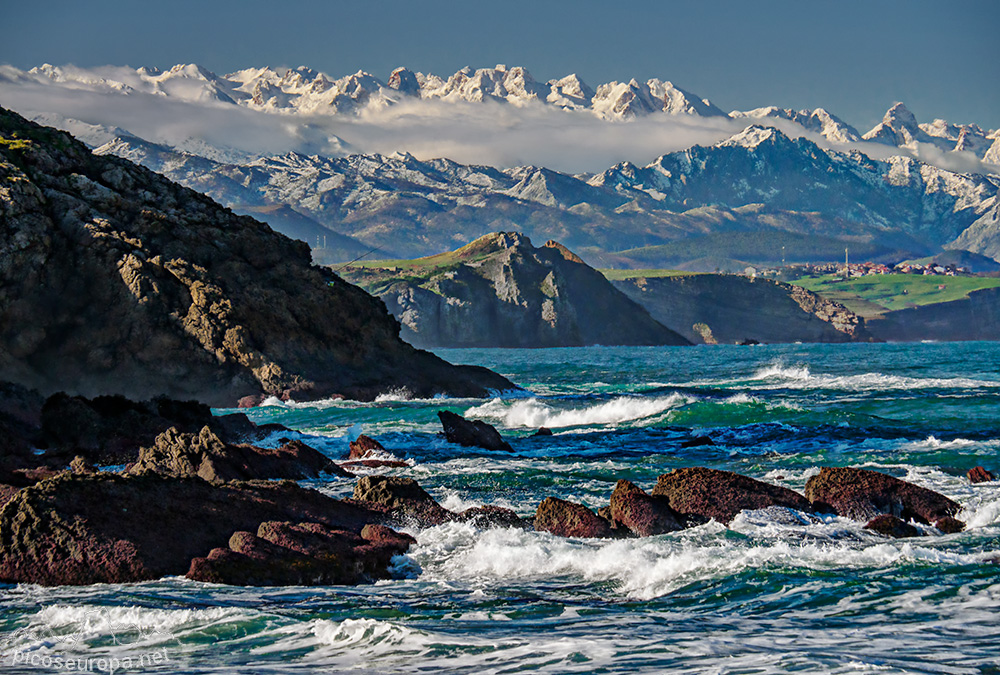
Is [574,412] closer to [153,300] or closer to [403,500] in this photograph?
[153,300]

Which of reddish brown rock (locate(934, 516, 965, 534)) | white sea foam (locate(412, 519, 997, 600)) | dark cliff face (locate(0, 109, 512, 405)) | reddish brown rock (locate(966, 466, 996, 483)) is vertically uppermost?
dark cliff face (locate(0, 109, 512, 405))

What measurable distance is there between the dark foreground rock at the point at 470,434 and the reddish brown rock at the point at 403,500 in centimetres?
1174

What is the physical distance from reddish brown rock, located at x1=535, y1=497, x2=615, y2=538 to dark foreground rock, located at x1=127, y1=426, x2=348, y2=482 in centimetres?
761

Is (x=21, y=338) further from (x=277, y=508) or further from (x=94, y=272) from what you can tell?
(x=277, y=508)

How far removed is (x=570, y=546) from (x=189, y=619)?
6.44 metres

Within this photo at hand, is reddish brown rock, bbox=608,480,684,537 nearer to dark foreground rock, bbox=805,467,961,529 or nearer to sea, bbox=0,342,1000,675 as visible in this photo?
sea, bbox=0,342,1000,675

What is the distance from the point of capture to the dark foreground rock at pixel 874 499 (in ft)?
57.9

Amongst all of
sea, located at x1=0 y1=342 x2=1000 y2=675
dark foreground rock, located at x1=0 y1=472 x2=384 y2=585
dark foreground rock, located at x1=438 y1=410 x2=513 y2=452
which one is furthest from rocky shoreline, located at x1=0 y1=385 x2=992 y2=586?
dark foreground rock, located at x1=438 y1=410 x2=513 y2=452

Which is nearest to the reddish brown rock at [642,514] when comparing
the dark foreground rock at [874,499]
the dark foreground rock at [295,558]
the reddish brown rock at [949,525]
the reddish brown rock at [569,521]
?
the reddish brown rock at [569,521]

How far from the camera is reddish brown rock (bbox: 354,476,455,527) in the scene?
689 inches

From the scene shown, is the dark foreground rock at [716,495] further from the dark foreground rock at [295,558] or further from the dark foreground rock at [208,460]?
the dark foreground rock at [208,460]

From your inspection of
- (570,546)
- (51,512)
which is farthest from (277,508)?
(570,546)

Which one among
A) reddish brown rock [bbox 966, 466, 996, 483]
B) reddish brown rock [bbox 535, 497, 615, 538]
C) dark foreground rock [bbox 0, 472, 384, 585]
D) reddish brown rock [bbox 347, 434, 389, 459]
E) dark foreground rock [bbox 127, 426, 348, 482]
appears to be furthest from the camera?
reddish brown rock [bbox 347, 434, 389, 459]

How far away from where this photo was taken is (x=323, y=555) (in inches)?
552
